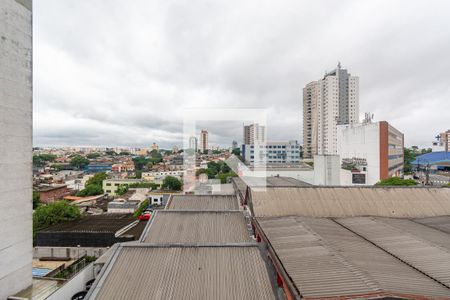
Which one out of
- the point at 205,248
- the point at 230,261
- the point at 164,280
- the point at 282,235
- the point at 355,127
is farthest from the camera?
the point at 355,127

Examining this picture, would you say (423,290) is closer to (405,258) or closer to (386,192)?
(405,258)

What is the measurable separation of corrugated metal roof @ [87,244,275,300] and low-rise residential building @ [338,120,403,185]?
2054 cm

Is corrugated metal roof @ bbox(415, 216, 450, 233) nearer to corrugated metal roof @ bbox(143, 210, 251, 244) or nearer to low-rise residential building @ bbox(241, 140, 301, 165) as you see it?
corrugated metal roof @ bbox(143, 210, 251, 244)

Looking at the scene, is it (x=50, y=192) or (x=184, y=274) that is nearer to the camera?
(x=184, y=274)

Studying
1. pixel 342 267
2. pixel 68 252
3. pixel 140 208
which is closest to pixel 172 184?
pixel 140 208

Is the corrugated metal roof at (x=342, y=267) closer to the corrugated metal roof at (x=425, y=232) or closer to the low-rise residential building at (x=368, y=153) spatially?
the corrugated metal roof at (x=425, y=232)

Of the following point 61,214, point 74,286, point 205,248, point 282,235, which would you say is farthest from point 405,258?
point 61,214

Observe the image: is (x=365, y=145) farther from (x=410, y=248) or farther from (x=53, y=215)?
(x=53, y=215)

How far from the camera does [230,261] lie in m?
4.02

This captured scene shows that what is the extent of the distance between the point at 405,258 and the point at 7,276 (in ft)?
29.0

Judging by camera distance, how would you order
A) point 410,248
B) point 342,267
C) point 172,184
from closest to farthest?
1. point 342,267
2. point 410,248
3. point 172,184

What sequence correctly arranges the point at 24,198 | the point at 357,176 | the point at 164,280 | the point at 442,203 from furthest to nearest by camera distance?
the point at 357,176
the point at 442,203
the point at 24,198
the point at 164,280

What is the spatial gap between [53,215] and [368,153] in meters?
26.3

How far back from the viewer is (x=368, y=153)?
2175cm
